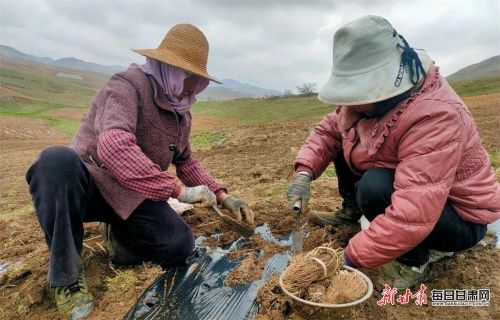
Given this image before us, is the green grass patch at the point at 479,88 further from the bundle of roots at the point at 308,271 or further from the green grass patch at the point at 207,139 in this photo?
the bundle of roots at the point at 308,271

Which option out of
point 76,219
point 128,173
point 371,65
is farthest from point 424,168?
point 76,219

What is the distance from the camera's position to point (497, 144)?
6.79 m

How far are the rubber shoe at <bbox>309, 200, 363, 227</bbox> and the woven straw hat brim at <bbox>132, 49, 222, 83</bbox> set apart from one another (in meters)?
1.46

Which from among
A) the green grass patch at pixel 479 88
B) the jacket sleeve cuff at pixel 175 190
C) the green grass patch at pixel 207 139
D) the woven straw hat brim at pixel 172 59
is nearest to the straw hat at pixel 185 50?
the woven straw hat brim at pixel 172 59

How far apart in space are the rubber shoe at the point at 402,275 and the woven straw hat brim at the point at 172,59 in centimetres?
168

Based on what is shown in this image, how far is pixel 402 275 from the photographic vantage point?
98.6 inches

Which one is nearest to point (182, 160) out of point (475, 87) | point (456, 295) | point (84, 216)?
point (84, 216)

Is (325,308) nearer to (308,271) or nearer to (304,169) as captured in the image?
(308,271)

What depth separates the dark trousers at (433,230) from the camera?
7.47ft

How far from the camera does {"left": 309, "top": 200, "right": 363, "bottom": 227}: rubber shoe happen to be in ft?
10.6

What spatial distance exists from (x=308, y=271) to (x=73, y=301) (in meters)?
1.37

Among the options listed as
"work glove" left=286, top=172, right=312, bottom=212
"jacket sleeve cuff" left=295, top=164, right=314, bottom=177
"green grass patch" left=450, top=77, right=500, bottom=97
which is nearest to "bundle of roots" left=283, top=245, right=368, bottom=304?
"work glove" left=286, top=172, right=312, bottom=212

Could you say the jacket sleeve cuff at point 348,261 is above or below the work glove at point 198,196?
Answer: below

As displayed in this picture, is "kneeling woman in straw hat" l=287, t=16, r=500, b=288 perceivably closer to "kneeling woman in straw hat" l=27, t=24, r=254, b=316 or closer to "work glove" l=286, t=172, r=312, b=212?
"work glove" l=286, t=172, r=312, b=212
